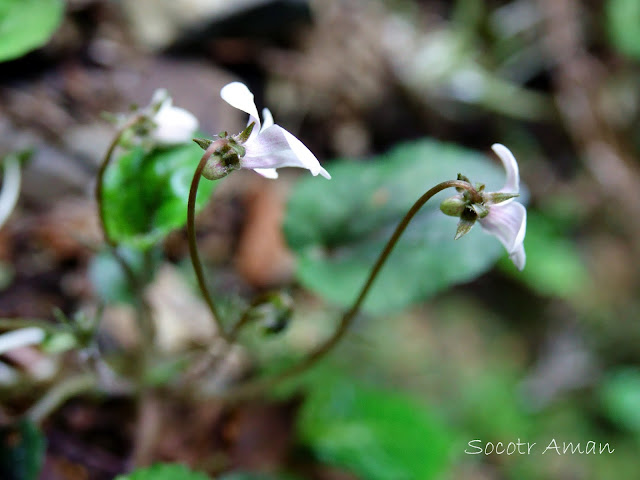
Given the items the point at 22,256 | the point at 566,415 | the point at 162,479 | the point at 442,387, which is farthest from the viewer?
the point at 566,415

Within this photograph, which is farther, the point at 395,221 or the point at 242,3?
the point at 242,3

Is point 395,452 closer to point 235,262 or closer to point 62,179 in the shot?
point 235,262

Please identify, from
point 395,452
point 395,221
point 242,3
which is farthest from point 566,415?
point 242,3

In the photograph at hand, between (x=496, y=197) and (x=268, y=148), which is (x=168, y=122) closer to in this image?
(x=268, y=148)

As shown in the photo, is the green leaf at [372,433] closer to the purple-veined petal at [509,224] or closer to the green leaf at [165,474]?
the green leaf at [165,474]

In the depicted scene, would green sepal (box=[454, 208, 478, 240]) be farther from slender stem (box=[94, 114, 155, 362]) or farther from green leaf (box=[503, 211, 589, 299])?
green leaf (box=[503, 211, 589, 299])

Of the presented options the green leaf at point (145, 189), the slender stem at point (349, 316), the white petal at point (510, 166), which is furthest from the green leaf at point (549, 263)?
the green leaf at point (145, 189)

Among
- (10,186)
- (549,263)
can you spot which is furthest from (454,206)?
(549,263)
